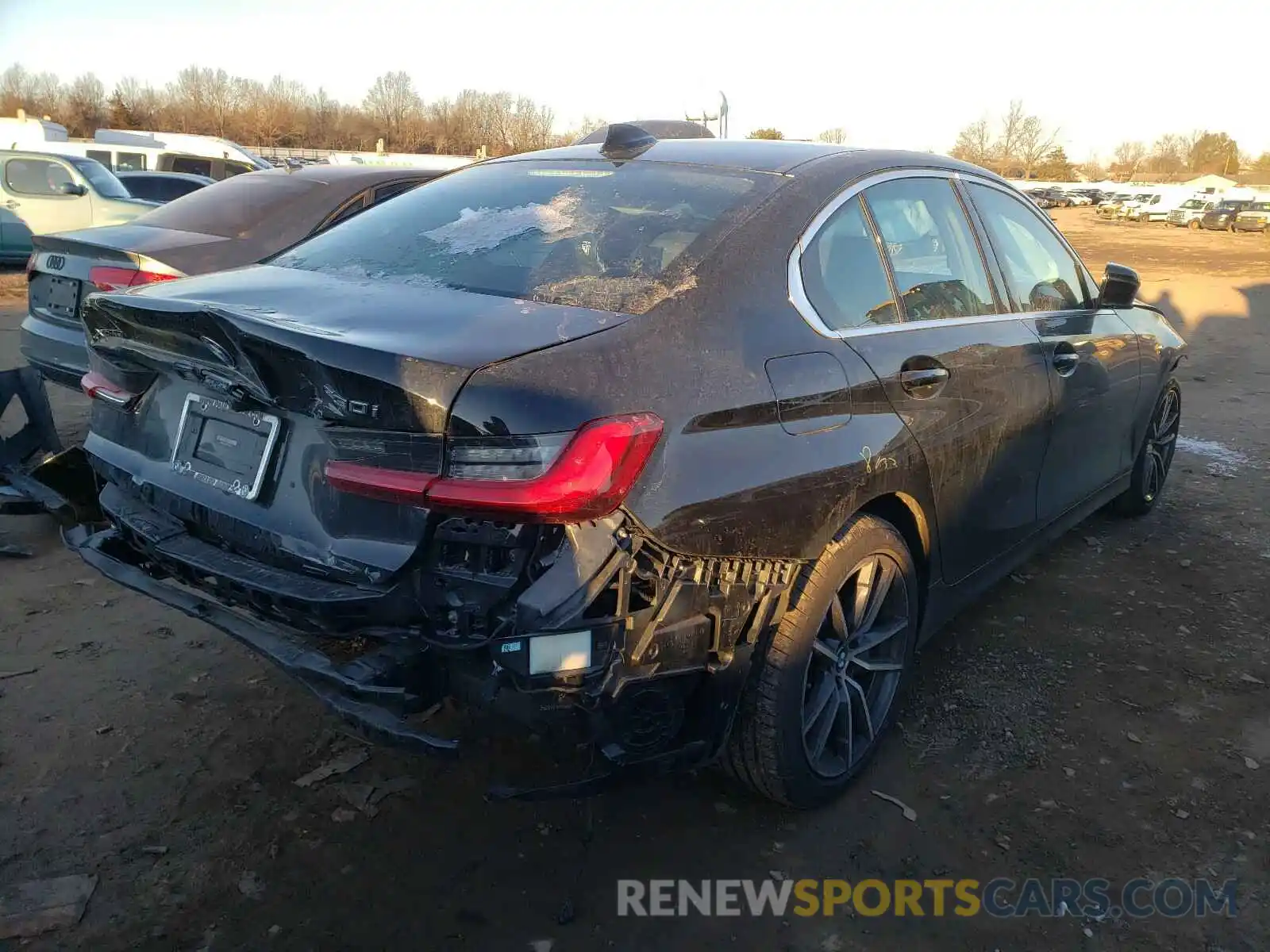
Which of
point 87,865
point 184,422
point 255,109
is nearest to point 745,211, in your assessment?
point 184,422

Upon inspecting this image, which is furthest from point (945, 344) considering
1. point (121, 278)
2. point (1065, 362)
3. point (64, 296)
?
point (64, 296)

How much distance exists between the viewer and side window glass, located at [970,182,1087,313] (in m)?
3.53

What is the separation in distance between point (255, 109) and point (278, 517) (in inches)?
2986

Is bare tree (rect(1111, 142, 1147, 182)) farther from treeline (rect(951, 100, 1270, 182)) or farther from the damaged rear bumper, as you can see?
the damaged rear bumper

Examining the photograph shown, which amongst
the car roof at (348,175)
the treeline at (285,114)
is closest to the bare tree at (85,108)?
the treeline at (285,114)

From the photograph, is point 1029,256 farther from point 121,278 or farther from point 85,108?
point 85,108

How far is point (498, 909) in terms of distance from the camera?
234 cm

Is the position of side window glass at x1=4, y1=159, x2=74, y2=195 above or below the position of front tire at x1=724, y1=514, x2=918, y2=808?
above

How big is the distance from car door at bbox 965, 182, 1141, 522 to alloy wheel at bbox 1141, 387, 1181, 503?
0.78 metres

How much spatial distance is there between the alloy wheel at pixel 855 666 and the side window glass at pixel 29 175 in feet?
48.0

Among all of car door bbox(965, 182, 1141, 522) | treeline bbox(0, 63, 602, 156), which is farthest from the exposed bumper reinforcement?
treeline bbox(0, 63, 602, 156)

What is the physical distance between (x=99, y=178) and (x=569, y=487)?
14.1m

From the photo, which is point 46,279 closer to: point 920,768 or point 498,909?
point 498,909

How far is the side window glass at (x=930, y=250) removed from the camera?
2.96 m
